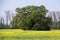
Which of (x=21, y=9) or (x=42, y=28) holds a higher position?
(x=21, y=9)

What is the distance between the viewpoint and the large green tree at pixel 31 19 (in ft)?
168

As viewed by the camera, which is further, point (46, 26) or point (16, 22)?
point (16, 22)

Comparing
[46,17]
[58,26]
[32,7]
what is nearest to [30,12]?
[32,7]

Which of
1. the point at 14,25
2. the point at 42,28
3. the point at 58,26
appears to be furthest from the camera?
the point at 58,26

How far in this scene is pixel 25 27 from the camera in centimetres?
5072

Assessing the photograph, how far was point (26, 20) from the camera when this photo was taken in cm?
5262

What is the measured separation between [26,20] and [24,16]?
7.67 feet

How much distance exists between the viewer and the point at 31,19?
5319 centimetres

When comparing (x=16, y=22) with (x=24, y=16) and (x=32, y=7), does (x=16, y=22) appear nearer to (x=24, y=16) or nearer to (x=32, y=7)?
(x=24, y=16)

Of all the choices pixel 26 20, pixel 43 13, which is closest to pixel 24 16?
pixel 26 20

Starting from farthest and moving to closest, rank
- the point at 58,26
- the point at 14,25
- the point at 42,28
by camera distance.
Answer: the point at 58,26, the point at 14,25, the point at 42,28

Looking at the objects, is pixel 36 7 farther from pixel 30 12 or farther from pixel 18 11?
pixel 18 11

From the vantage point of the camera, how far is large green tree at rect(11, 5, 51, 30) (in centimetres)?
5120

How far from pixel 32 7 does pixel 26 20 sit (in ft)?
19.3
